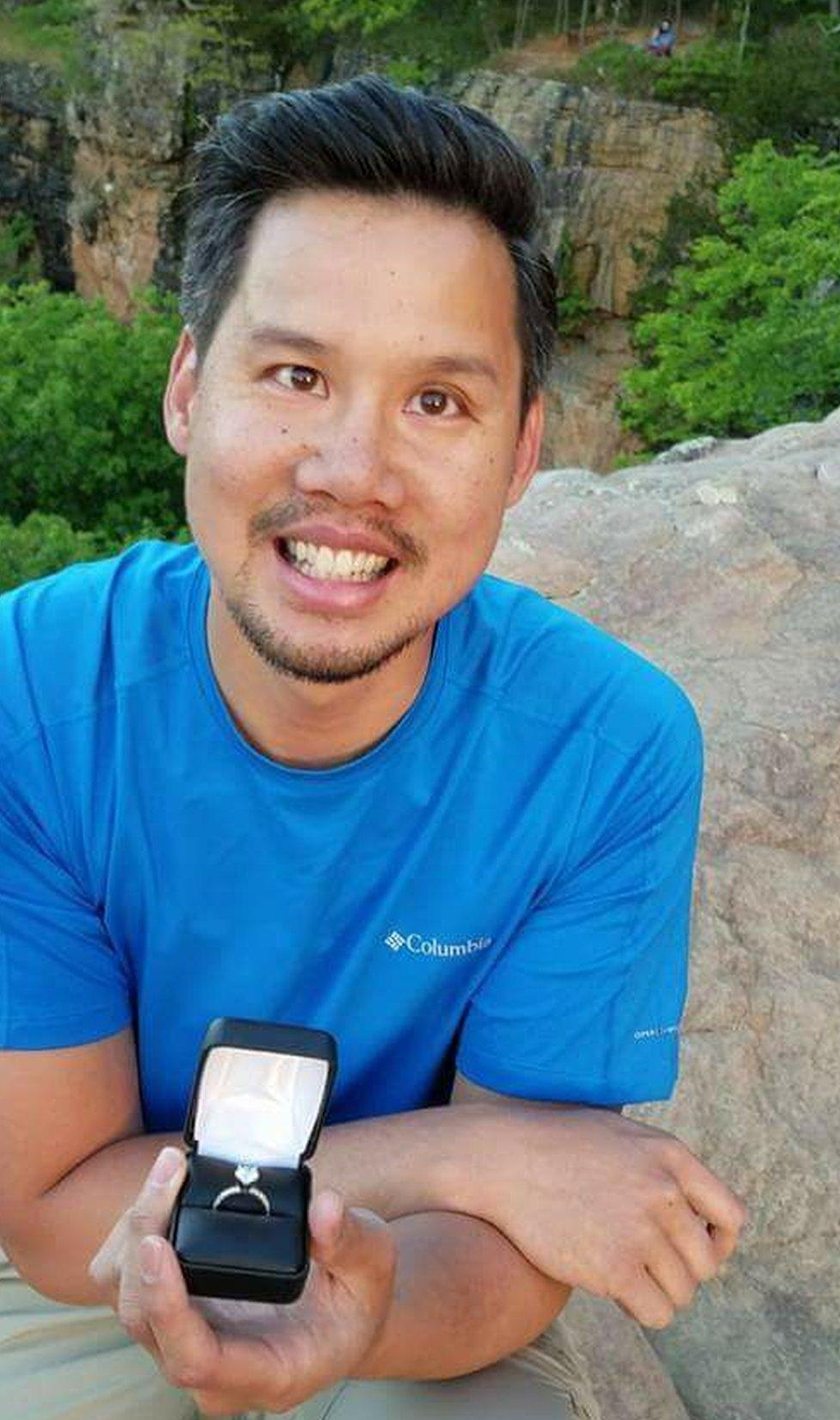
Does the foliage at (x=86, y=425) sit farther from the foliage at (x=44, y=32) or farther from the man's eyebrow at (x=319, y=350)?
the man's eyebrow at (x=319, y=350)

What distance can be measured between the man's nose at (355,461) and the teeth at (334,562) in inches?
2.4

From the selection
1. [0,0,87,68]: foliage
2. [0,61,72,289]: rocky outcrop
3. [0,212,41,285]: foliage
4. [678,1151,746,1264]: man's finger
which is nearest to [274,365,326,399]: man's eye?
[678,1151,746,1264]: man's finger

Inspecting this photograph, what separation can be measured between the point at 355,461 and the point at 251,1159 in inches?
29.8

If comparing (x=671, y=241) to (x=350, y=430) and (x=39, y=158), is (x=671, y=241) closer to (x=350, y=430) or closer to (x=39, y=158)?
(x=39, y=158)

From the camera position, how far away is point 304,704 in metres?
1.87

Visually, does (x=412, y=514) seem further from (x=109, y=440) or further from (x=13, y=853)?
(x=109, y=440)

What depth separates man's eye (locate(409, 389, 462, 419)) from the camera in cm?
177

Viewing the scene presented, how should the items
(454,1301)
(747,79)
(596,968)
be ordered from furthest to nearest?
(747,79) < (596,968) < (454,1301)

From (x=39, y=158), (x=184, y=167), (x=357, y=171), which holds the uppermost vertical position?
(x=357, y=171)

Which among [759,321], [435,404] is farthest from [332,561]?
[759,321]

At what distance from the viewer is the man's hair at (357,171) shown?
181 cm

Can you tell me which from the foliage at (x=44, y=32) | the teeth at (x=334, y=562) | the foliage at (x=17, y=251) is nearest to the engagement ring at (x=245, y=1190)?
the teeth at (x=334, y=562)

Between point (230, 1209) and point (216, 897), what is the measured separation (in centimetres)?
60

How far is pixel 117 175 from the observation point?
26719 millimetres
